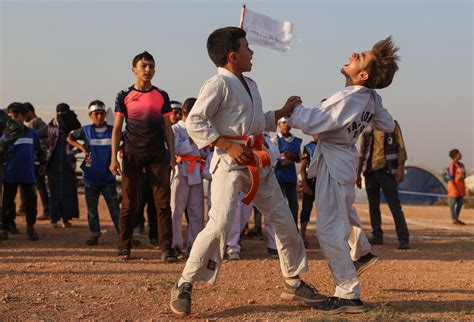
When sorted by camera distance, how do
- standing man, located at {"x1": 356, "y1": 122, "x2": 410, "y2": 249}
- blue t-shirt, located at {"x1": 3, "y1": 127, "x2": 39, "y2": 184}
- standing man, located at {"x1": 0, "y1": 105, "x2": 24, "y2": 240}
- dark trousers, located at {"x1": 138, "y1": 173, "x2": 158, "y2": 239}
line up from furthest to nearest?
standing man, located at {"x1": 356, "y1": 122, "x2": 410, "y2": 249} < blue t-shirt, located at {"x1": 3, "y1": 127, "x2": 39, "y2": 184} < dark trousers, located at {"x1": 138, "y1": 173, "x2": 158, "y2": 239} < standing man, located at {"x1": 0, "y1": 105, "x2": 24, "y2": 240}

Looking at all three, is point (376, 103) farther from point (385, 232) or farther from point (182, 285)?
point (385, 232)

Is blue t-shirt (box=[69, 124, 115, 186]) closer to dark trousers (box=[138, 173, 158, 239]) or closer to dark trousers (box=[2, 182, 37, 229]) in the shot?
dark trousers (box=[138, 173, 158, 239])

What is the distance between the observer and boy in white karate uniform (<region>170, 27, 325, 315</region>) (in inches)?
187

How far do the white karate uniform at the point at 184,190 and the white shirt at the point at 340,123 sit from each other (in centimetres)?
300

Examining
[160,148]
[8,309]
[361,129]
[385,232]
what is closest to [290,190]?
[160,148]

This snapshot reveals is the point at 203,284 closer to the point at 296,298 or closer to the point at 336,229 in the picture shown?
the point at 296,298

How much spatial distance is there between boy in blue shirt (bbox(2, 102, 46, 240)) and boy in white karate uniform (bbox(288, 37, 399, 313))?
16.8 feet

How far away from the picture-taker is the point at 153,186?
7285mm

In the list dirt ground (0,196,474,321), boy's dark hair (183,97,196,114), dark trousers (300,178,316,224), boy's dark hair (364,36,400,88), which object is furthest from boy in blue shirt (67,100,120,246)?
boy's dark hair (364,36,400,88)

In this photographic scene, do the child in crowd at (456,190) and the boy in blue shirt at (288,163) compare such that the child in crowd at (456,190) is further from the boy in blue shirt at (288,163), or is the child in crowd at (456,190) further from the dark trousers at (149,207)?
the dark trousers at (149,207)

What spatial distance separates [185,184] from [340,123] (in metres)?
3.50

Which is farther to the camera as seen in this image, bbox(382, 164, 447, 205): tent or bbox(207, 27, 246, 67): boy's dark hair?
bbox(382, 164, 447, 205): tent

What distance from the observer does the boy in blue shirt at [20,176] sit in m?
8.99

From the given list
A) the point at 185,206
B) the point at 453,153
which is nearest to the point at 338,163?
the point at 185,206
